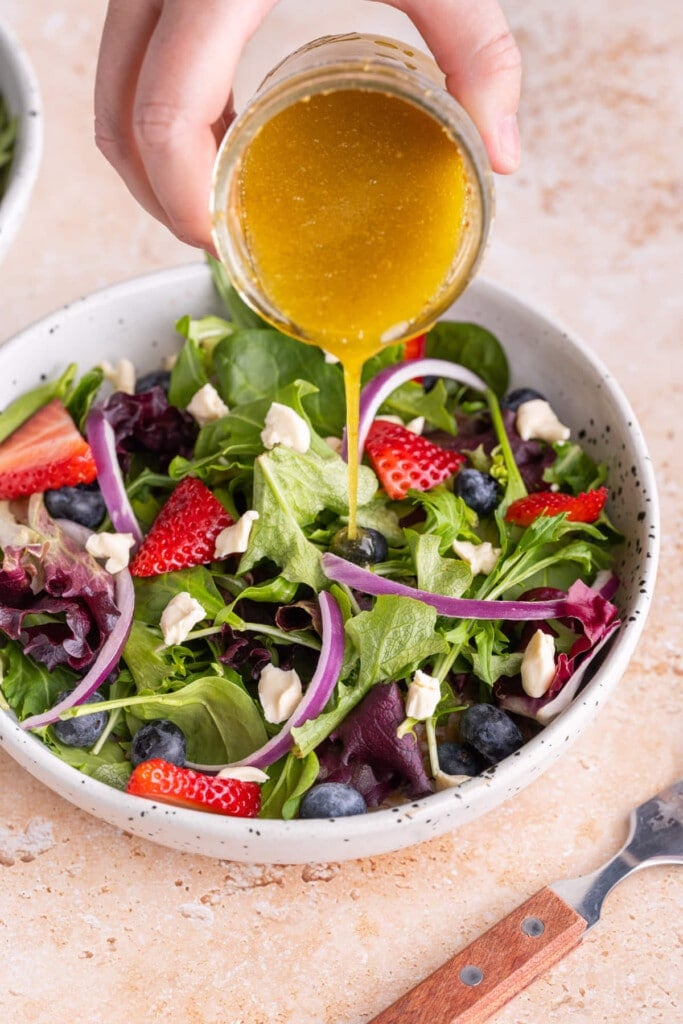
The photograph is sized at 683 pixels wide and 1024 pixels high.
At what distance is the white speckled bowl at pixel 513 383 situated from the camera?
175 centimetres

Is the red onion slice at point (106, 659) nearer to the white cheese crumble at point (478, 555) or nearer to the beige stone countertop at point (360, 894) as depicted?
the beige stone countertop at point (360, 894)

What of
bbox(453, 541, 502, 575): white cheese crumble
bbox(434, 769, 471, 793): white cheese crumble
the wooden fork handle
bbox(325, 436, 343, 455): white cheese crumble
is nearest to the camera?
the wooden fork handle

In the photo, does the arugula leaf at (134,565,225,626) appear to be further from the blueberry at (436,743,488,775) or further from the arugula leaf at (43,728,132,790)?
the blueberry at (436,743,488,775)

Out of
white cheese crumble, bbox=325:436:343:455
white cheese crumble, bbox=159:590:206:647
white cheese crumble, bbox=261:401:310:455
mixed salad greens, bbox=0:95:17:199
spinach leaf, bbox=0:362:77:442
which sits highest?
mixed salad greens, bbox=0:95:17:199

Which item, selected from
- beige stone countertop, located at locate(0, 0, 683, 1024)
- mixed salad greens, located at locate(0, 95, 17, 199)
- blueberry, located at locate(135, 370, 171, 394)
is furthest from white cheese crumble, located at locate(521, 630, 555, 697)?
mixed salad greens, located at locate(0, 95, 17, 199)

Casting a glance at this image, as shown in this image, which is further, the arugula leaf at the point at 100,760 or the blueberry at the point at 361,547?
the blueberry at the point at 361,547

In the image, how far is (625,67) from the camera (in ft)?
10.8

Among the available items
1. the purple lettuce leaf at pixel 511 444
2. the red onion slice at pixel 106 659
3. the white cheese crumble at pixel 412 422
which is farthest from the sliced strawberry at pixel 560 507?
the red onion slice at pixel 106 659

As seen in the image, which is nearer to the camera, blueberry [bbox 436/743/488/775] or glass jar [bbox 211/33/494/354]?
glass jar [bbox 211/33/494/354]

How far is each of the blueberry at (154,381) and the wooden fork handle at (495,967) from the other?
123 cm

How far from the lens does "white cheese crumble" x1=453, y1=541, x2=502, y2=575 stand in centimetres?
207

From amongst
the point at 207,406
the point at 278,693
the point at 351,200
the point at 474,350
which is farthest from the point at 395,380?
the point at 278,693

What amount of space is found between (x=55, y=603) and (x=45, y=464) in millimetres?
295

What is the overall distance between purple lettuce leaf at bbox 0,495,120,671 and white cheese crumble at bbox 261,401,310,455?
37 cm
